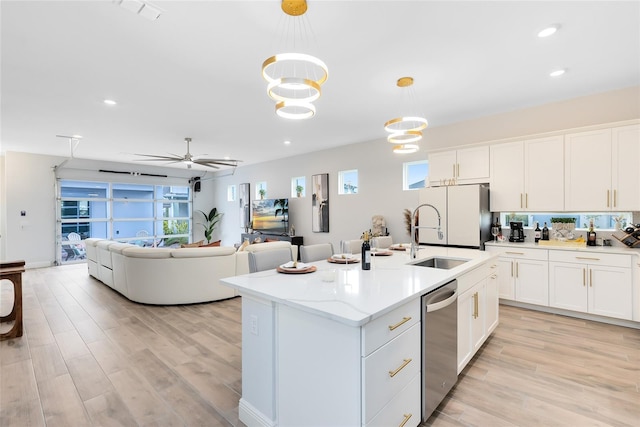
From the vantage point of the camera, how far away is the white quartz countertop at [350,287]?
1.44 meters

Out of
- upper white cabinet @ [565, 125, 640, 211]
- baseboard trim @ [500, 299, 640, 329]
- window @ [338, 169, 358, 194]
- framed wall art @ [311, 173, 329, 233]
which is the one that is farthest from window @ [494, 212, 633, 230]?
framed wall art @ [311, 173, 329, 233]

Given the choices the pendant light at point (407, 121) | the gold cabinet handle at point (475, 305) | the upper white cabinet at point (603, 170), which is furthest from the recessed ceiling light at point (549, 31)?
the gold cabinet handle at point (475, 305)

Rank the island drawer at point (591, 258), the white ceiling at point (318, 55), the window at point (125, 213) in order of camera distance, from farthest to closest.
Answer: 1. the window at point (125, 213)
2. the island drawer at point (591, 258)
3. the white ceiling at point (318, 55)

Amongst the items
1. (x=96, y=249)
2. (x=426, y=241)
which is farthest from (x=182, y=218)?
(x=426, y=241)

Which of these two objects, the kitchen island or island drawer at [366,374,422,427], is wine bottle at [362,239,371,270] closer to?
the kitchen island

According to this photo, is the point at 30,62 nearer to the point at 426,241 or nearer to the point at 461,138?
the point at 426,241

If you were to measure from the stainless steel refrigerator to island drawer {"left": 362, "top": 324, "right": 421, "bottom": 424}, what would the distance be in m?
3.01

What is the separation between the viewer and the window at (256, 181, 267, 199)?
8859 millimetres

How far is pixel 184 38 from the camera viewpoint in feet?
8.50

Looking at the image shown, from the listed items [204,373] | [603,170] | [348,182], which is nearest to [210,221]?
[348,182]

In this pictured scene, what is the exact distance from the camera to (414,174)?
5.72 metres

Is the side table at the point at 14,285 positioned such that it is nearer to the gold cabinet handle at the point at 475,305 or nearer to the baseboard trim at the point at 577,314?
the gold cabinet handle at the point at 475,305

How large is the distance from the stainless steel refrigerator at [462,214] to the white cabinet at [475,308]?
4.20 feet

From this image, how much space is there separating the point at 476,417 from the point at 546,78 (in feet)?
12.0
